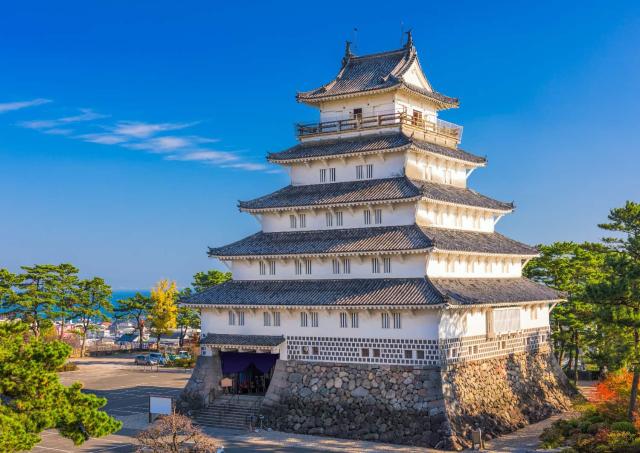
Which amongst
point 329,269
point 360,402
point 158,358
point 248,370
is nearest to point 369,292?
point 329,269

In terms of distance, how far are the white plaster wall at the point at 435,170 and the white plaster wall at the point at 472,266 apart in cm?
613

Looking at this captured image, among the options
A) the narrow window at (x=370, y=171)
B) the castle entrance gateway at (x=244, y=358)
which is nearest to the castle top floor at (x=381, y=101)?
the narrow window at (x=370, y=171)

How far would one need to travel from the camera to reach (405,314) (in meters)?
45.4

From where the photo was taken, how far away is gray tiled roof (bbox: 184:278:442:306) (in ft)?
148

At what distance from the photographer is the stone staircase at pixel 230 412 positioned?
48625 millimetres

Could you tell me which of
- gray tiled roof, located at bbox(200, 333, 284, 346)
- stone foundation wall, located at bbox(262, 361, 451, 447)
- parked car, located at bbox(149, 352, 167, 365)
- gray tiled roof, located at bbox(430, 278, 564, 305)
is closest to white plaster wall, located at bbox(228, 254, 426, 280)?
gray tiled roof, located at bbox(430, 278, 564, 305)

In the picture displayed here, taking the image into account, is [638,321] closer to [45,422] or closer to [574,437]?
[574,437]

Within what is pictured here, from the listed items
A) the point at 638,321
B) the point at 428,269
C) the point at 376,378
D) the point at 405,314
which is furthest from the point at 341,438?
the point at 638,321

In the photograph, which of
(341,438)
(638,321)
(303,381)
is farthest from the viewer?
(303,381)

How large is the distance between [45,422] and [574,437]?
28.4 m

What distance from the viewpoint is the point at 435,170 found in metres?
54.1

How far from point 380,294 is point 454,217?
1020 centimetres

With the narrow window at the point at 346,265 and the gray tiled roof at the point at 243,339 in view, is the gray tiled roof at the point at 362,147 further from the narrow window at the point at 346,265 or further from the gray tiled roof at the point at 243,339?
the gray tiled roof at the point at 243,339

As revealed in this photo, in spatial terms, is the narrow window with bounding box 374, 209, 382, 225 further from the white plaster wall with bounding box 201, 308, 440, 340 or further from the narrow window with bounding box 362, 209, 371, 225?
the white plaster wall with bounding box 201, 308, 440, 340
